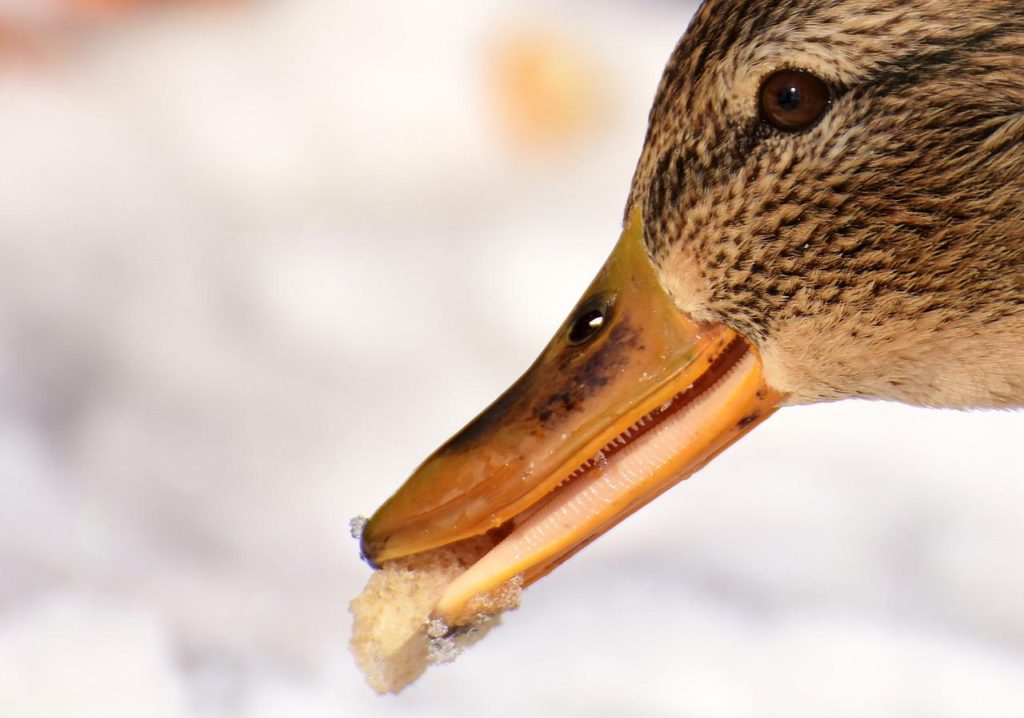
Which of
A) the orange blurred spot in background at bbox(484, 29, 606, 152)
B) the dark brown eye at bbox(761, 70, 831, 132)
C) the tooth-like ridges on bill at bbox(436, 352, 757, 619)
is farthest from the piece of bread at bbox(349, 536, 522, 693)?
the orange blurred spot in background at bbox(484, 29, 606, 152)

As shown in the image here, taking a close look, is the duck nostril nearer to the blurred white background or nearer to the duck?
the duck

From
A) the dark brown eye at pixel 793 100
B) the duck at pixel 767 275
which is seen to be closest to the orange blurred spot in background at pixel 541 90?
the duck at pixel 767 275

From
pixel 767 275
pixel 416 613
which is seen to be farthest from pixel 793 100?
pixel 416 613

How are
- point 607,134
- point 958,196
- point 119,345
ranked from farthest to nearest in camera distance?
point 607,134 < point 119,345 < point 958,196

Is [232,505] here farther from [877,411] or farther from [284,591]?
[877,411]

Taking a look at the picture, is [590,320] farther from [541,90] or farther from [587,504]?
[541,90]

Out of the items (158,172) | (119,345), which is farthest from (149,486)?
(158,172)
